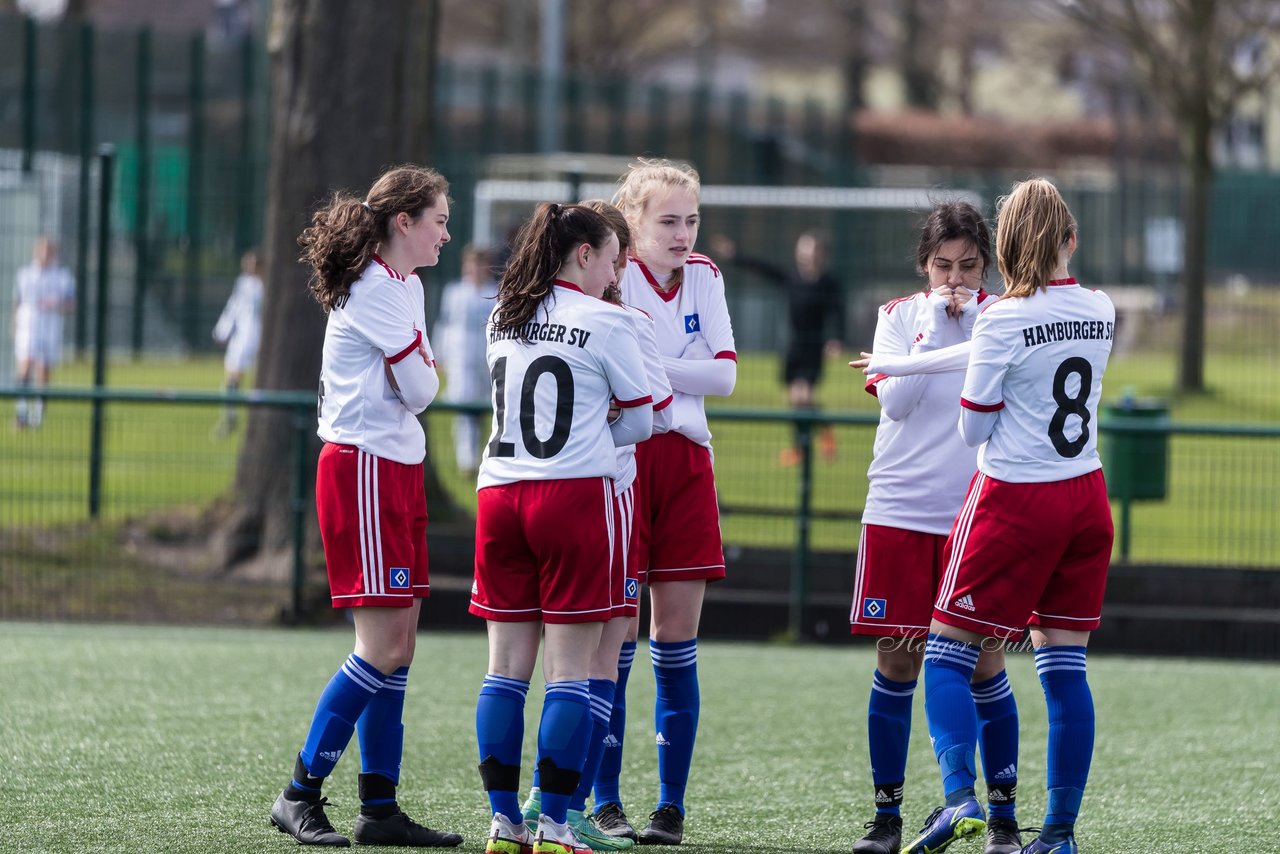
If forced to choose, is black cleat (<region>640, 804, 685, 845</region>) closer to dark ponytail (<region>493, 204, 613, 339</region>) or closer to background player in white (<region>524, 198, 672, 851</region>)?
background player in white (<region>524, 198, 672, 851</region>)

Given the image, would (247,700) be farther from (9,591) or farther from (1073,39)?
(1073,39)

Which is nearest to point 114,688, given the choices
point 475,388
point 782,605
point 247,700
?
point 247,700

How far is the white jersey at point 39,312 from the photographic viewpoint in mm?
17562

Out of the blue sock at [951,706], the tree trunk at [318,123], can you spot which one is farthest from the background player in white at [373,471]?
the tree trunk at [318,123]

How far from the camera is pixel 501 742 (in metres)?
4.53

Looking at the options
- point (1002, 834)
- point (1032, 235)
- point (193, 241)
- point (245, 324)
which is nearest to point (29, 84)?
point (193, 241)

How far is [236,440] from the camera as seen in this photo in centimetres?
988

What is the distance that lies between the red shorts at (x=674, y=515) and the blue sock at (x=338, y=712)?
2.78 feet

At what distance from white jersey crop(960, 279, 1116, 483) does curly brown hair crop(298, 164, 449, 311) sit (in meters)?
1.58

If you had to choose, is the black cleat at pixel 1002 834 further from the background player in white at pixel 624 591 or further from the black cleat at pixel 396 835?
the black cleat at pixel 396 835

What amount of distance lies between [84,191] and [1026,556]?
14119 millimetres

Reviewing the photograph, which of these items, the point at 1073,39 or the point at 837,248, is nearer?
the point at 837,248

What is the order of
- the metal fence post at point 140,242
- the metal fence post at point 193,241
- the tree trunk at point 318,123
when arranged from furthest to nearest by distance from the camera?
the metal fence post at point 140,242 < the metal fence post at point 193,241 < the tree trunk at point 318,123

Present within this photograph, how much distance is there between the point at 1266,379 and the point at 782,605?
13408 mm
